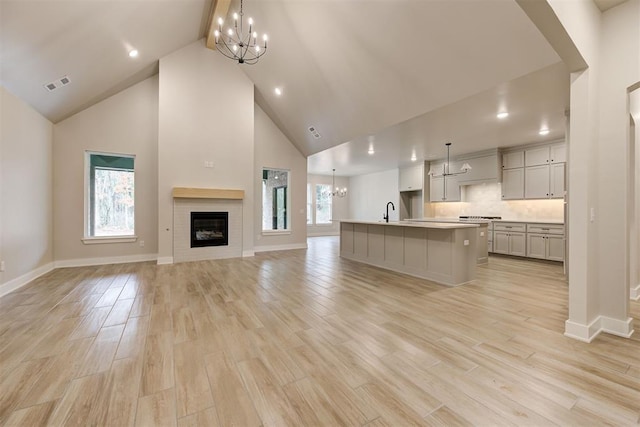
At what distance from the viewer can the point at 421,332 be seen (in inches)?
100

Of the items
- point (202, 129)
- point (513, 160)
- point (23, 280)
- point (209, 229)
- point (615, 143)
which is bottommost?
point (23, 280)

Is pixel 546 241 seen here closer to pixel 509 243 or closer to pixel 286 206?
pixel 509 243

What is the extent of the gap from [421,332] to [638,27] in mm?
3446

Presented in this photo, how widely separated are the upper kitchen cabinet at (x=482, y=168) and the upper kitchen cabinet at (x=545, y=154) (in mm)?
622

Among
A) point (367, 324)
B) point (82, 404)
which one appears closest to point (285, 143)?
point (367, 324)

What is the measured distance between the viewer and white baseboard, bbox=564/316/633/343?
2410 mm

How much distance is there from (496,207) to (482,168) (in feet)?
3.73

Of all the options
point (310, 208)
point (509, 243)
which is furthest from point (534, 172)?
point (310, 208)

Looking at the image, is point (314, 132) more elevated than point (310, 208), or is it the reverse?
point (314, 132)

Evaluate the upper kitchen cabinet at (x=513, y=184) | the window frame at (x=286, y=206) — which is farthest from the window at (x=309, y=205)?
the upper kitchen cabinet at (x=513, y=184)

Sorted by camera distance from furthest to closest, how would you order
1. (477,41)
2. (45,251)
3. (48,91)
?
(45,251) → (48,91) → (477,41)

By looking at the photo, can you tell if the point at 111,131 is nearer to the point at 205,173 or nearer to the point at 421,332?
the point at 205,173

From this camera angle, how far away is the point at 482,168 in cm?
705

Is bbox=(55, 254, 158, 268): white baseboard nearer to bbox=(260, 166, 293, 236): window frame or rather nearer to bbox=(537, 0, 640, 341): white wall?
bbox=(260, 166, 293, 236): window frame
